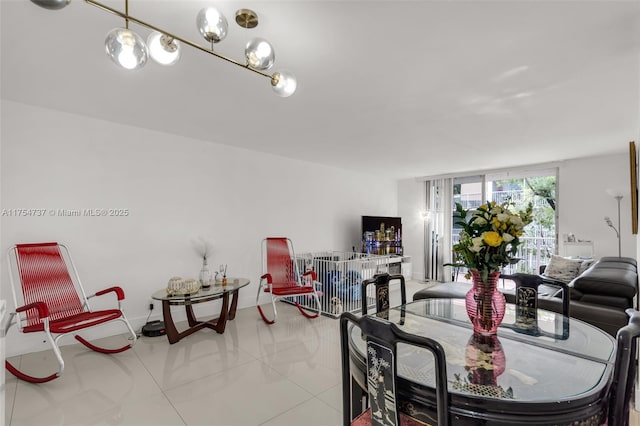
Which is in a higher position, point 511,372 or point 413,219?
point 413,219

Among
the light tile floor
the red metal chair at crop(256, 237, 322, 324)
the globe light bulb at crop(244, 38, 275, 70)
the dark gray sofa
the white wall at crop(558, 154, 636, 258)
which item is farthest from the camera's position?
the white wall at crop(558, 154, 636, 258)

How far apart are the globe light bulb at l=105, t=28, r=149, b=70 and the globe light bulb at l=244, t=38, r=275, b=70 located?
482mm


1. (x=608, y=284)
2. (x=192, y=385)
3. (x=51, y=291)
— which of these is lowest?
(x=192, y=385)

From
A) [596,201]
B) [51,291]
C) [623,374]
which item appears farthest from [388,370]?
[596,201]

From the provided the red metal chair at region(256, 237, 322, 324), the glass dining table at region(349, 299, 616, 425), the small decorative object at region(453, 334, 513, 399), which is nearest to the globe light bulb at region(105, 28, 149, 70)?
the glass dining table at region(349, 299, 616, 425)

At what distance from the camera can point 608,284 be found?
252cm

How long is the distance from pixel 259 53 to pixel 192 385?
247 centimetres

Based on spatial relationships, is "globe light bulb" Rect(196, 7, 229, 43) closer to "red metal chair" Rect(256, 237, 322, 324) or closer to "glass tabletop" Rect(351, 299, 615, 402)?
"glass tabletop" Rect(351, 299, 615, 402)

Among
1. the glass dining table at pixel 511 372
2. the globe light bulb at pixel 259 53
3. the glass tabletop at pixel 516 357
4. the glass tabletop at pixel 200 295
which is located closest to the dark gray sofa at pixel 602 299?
the glass tabletop at pixel 516 357

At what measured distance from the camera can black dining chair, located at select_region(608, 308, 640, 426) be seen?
97 cm

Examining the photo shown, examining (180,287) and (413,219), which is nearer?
(180,287)

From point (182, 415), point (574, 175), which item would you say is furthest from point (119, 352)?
point (574, 175)

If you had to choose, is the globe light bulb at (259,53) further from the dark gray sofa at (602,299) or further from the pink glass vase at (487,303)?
the dark gray sofa at (602,299)

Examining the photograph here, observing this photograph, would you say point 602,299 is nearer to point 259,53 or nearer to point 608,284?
point 608,284
